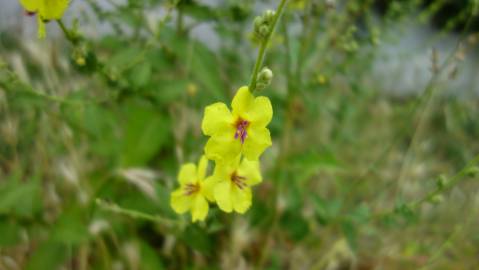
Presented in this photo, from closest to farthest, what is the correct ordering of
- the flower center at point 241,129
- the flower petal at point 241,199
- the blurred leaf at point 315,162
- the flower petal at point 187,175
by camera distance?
the flower center at point 241,129
the flower petal at point 241,199
the flower petal at point 187,175
the blurred leaf at point 315,162

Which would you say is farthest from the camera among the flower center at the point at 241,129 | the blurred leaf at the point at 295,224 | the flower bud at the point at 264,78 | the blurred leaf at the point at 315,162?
the blurred leaf at the point at 295,224

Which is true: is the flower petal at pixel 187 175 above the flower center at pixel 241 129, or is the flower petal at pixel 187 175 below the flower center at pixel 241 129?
above

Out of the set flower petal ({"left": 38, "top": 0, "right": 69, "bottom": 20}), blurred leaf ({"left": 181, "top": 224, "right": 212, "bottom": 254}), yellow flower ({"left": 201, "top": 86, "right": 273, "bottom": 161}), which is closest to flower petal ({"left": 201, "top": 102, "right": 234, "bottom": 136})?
yellow flower ({"left": 201, "top": 86, "right": 273, "bottom": 161})

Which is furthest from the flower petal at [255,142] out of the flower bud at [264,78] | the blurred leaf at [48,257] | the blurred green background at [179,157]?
the blurred leaf at [48,257]

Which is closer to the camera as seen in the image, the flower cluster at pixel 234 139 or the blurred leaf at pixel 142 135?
→ the flower cluster at pixel 234 139

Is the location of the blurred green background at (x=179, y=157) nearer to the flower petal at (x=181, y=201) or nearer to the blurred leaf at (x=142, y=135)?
Result: the blurred leaf at (x=142, y=135)

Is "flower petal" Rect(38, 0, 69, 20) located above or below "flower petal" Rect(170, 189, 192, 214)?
above

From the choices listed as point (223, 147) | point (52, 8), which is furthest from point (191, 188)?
point (52, 8)

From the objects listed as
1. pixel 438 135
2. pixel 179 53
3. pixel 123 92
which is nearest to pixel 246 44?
pixel 179 53

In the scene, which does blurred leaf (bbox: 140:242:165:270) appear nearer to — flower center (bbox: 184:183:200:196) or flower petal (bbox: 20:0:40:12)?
flower center (bbox: 184:183:200:196)
